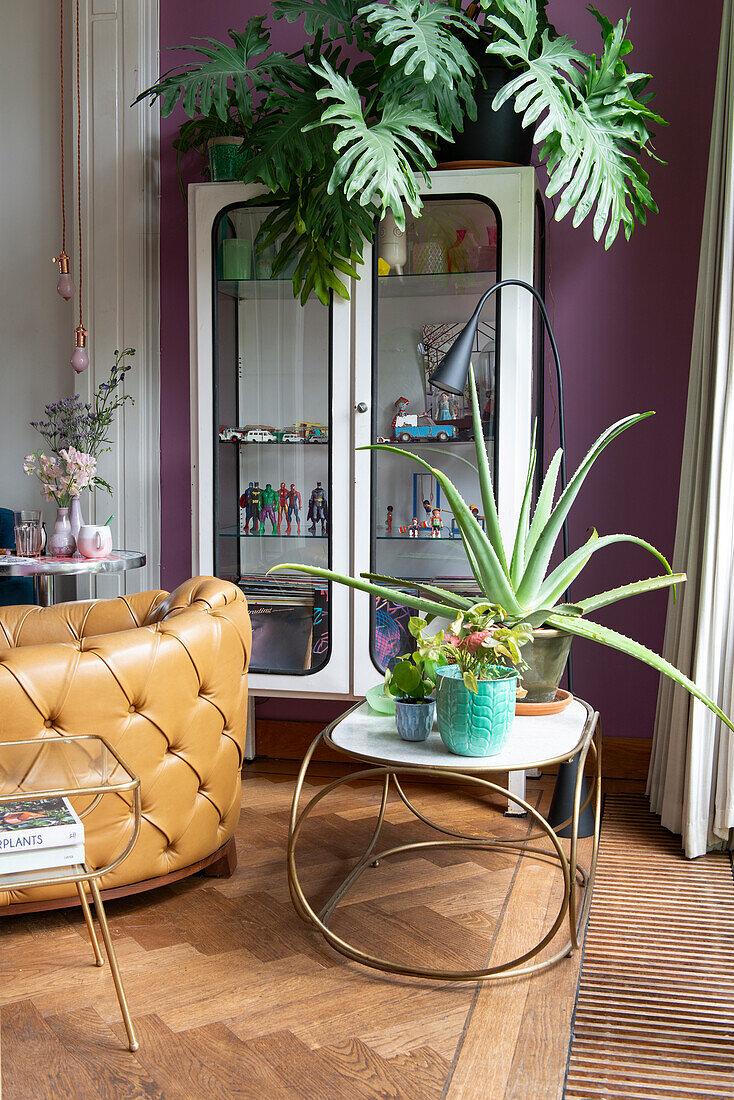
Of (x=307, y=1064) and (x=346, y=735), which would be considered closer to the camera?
(x=307, y=1064)

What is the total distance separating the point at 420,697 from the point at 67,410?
178 cm

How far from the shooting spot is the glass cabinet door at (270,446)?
310 cm

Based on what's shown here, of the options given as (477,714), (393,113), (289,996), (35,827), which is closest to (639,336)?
(393,113)

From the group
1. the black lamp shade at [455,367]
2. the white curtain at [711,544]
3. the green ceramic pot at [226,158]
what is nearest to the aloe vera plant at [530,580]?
the black lamp shade at [455,367]

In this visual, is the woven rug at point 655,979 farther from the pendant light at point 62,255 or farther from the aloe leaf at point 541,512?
the pendant light at point 62,255

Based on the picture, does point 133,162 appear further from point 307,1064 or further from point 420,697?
point 307,1064

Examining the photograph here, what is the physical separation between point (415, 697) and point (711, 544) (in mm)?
1070

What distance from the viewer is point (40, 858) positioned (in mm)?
1312

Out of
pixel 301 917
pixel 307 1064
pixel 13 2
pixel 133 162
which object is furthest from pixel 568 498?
pixel 13 2

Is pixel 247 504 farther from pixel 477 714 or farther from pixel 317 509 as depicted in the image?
pixel 477 714

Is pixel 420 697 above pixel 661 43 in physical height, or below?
below

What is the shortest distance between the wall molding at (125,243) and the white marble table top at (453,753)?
1768 mm

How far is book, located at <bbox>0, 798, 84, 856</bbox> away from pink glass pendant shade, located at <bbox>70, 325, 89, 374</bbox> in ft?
7.47

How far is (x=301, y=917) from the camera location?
2113mm
